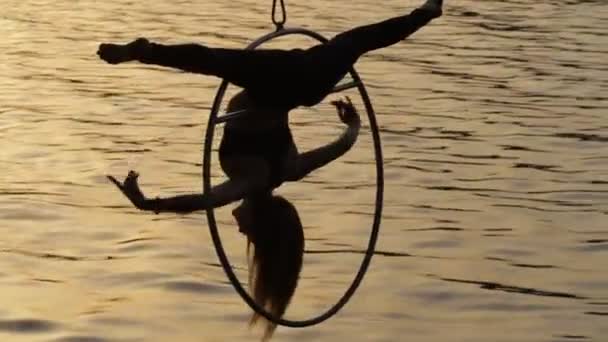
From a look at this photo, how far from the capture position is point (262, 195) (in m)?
10.6

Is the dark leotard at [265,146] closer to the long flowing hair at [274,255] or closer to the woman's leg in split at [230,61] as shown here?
the long flowing hair at [274,255]

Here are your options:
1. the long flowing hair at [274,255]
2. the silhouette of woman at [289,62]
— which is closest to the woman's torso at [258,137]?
the silhouette of woman at [289,62]

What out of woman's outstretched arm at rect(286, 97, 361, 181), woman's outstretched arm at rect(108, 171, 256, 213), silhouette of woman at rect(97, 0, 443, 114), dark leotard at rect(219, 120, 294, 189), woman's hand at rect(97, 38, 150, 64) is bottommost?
woman's outstretched arm at rect(286, 97, 361, 181)

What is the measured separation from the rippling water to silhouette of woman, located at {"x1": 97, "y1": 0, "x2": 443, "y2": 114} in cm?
513

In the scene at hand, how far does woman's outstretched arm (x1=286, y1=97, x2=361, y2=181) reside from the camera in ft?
35.6

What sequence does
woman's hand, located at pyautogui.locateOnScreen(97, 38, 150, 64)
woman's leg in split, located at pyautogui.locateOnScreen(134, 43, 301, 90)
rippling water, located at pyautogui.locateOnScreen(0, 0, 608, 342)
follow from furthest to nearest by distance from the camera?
1. rippling water, located at pyautogui.locateOnScreen(0, 0, 608, 342)
2. woman's leg in split, located at pyautogui.locateOnScreen(134, 43, 301, 90)
3. woman's hand, located at pyautogui.locateOnScreen(97, 38, 150, 64)

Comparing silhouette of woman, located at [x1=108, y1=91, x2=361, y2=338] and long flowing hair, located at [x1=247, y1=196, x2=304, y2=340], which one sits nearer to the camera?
silhouette of woman, located at [x1=108, y1=91, x2=361, y2=338]

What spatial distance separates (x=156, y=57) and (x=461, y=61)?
21180 mm

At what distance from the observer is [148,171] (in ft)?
70.0

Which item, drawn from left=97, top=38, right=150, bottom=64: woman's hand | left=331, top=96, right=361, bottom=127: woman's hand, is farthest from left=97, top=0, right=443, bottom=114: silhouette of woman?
left=331, top=96, right=361, bottom=127: woman's hand

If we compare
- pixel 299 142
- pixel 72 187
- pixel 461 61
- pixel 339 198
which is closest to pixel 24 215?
pixel 72 187

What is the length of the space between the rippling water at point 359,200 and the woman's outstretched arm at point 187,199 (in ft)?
16.2

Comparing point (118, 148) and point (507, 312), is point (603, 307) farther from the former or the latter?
point (118, 148)

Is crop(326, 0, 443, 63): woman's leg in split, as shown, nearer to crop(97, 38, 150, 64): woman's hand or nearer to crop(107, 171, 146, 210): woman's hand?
crop(107, 171, 146, 210): woman's hand
